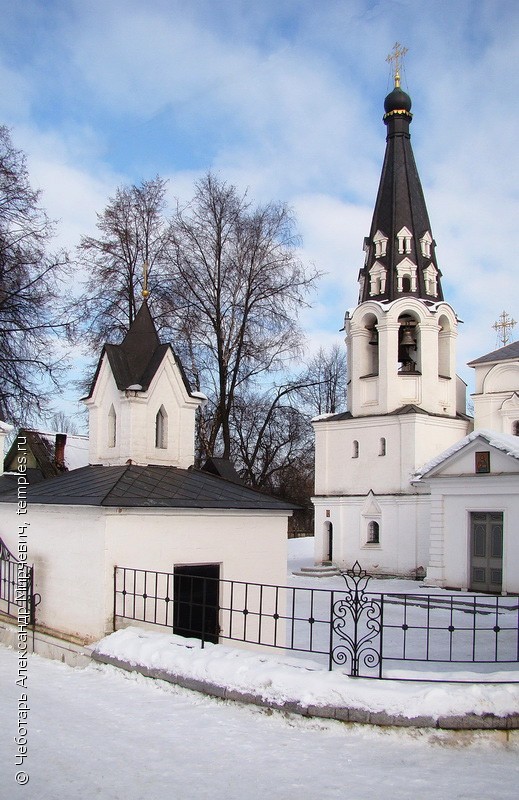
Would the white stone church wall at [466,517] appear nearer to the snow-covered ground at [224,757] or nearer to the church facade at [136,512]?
the church facade at [136,512]

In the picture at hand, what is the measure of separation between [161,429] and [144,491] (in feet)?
9.56

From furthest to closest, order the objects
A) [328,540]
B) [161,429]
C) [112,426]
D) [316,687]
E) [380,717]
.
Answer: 1. [328,540]
2. [112,426]
3. [161,429]
4. [316,687]
5. [380,717]

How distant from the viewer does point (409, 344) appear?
27109mm

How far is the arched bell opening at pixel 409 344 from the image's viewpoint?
27.0m

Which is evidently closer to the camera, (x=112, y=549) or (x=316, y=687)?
(x=316, y=687)

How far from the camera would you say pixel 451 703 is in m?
5.48

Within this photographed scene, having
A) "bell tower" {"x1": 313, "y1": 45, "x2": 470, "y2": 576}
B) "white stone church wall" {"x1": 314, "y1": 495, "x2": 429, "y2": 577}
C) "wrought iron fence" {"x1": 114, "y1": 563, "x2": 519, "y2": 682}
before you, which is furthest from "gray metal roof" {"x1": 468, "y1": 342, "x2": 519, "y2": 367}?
"wrought iron fence" {"x1": 114, "y1": 563, "x2": 519, "y2": 682}

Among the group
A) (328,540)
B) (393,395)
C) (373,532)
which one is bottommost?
(328,540)

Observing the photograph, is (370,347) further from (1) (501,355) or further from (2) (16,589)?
(2) (16,589)

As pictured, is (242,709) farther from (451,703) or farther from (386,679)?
(451,703)

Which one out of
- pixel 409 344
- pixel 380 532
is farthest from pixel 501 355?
pixel 380 532

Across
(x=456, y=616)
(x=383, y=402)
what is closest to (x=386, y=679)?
(x=456, y=616)

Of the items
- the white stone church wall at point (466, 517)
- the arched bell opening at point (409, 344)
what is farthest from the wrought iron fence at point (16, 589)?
the arched bell opening at point (409, 344)

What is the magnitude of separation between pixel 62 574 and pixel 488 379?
21751 mm
